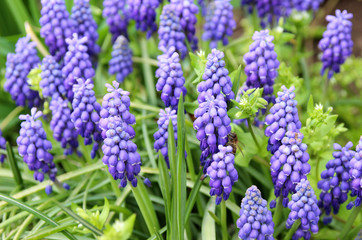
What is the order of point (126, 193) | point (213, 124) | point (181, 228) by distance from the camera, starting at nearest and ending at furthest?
point (213, 124) → point (181, 228) → point (126, 193)

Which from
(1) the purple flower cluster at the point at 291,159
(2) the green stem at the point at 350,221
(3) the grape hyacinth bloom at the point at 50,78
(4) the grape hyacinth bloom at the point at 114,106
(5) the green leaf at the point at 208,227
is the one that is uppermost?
(3) the grape hyacinth bloom at the point at 50,78

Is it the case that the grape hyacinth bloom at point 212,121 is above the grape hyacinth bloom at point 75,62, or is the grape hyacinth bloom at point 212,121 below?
below

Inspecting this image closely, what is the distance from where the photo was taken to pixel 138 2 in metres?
4.93

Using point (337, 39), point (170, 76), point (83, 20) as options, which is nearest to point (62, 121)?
point (170, 76)

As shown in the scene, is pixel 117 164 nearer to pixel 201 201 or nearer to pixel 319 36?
pixel 201 201

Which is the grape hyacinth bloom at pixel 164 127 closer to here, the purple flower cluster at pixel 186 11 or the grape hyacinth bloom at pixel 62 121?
the grape hyacinth bloom at pixel 62 121

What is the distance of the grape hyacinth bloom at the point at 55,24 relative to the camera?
4500mm

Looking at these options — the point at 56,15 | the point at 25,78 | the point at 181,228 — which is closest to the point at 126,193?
the point at 181,228

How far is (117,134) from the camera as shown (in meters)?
3.19

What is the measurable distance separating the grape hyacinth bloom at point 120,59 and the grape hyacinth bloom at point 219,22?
93 centimetres

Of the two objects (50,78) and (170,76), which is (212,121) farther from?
(50,78)

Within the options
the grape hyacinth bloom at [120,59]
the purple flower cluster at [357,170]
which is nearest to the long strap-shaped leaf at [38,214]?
the grape hyacinth bloom at [120,59]

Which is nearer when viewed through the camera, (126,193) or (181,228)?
(181,228)

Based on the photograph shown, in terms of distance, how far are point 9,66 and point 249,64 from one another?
2.43 meters
